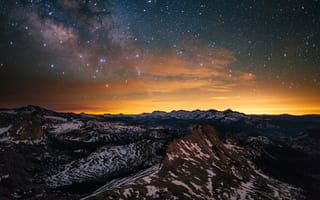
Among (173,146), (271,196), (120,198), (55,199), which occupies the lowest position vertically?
(55,199)

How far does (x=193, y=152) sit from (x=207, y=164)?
14.2 meters

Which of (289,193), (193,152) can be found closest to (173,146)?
(193,152)

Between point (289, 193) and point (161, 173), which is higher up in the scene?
point (161, 173)

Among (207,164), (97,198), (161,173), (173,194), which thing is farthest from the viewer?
(207,164)

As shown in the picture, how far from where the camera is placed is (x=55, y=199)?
191 meters

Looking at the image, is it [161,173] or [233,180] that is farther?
[233,180]

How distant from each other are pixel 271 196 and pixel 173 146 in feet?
188

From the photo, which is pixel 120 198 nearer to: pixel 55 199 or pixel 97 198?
pixel 97 198

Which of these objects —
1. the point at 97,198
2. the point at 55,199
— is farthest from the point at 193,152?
the point at 97,198

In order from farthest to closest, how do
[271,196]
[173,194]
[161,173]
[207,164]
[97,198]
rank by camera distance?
[207,164], [271,196], [161,173], [173,194], [97,198]

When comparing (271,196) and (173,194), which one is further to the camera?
(271,196)

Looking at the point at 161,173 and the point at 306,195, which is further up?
the point at 161,173

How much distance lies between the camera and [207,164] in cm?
18662

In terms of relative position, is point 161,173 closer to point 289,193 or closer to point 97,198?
point 97,198
